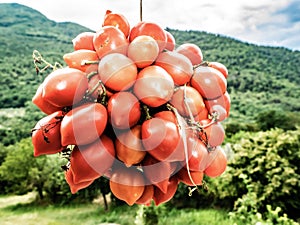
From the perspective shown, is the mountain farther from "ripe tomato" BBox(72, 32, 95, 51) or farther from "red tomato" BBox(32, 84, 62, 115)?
"red tomato" BBox(32, 84, 62, 115)

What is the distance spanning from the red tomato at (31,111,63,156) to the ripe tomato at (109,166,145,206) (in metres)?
0.19

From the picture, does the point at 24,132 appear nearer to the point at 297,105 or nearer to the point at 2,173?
the point at 2,173

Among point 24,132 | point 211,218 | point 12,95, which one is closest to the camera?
point 211,218

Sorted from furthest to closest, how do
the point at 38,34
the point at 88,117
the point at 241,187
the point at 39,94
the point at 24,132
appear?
the point at 38,34
the point at 24,132
the point at 241,187
the point at 39,94
the point at 88,117

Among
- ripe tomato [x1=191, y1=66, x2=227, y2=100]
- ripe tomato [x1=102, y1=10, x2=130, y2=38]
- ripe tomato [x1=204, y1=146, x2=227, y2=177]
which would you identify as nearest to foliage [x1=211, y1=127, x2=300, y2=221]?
ripe tomato [x1=204, y1=146, x2=227, y2=177]

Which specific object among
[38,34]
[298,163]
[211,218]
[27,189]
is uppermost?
[38,34]

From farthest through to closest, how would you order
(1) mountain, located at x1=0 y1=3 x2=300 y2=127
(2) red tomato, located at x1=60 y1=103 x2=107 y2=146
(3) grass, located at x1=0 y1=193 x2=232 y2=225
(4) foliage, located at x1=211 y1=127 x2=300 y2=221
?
(1) mountain, located at x1=0 y1=3 x2=300 y2=127
(3) grass, located at x1=0 y1=193 x2=232 y2=225
(4) foliage, located at x1=211 y1=127 x2=300 y2=221
(2) red tomato, located at x1=60 y1=103 x2=107 y2=146

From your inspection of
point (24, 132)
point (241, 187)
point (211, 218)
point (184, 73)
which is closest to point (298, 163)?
point (241, 187)

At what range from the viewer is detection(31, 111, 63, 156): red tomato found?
3.37ft

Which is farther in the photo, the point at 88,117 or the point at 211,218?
the point at 211,218

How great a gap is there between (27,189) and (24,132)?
18.3 metres

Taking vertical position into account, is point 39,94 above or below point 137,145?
above

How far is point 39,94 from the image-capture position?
41.9 inches

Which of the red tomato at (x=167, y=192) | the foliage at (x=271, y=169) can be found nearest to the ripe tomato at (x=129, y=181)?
the red tomato at (x=167, y=192)
